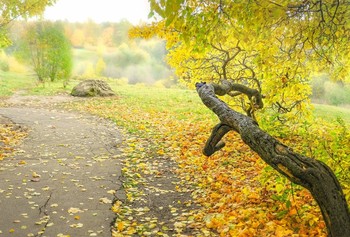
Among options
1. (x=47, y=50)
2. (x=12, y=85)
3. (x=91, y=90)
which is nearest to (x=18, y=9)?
(x=91, y=90)

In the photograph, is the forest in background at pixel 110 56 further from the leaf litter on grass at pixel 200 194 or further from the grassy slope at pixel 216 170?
the leaf litter on grass at pixel 200 194

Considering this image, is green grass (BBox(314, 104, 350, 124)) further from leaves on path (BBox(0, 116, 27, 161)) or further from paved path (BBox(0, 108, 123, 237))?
leaves on path (BBox(0, 116, 27, 161))

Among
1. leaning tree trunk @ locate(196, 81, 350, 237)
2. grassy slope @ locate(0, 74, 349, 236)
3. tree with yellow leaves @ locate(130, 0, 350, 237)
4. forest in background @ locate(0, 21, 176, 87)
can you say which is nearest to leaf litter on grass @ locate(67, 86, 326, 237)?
grassy slope @ locate(0, 74, 349, 236)

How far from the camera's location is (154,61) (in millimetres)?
48344

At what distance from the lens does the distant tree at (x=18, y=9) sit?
1144 cm

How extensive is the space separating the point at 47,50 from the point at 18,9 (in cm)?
1522

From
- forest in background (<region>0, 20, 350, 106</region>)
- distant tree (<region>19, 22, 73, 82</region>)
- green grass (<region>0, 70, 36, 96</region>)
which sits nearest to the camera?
green grass (<region>0, 70, 36, 96</region>)

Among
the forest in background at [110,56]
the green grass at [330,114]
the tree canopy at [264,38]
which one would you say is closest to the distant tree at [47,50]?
the forest in background at [110,56]

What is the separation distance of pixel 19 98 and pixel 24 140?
35.3 ft

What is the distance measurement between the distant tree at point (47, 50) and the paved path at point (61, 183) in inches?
622

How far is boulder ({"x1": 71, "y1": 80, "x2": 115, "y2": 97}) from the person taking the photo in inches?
830

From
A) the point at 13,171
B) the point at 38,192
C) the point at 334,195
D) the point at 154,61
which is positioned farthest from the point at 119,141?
the point at 154,61

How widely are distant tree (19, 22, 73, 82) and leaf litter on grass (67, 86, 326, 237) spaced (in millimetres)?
17215

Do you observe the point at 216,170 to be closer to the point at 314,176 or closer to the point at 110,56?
the point at 314,176
